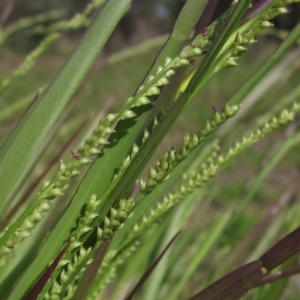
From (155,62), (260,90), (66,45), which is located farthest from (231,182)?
(66,45)

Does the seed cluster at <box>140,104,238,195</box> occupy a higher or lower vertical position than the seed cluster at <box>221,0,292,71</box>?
lower

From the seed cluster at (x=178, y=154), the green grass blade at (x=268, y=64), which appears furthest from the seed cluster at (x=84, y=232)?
the green grass blade at (x=268, y=64)

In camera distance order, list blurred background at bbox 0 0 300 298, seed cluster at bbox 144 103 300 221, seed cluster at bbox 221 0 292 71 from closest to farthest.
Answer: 1. seed cluster at bbox 221 0 292 71
2. seed cluster at bbox 144 103 300 221
3. blurred background at bbox 0 0 300 298

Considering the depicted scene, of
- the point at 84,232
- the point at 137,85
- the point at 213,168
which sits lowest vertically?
the point at 84,232

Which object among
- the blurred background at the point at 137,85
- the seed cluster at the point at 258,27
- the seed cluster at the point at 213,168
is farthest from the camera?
the blurred background at the point at 137,85

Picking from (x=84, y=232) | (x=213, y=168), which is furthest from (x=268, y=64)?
(x=84, y=232)

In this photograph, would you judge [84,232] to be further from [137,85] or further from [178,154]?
[137,85]

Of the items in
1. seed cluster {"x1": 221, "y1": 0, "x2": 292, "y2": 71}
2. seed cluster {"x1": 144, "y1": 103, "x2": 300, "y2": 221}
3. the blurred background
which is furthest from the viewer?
the blurred background

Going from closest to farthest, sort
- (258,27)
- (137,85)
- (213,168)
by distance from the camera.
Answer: (258,27) < (213,168) < (137,85)

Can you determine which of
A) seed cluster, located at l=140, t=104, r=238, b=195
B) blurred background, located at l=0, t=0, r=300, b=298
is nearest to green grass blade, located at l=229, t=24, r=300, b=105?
blurred background, located at l=0, t=0, r=300, b=298

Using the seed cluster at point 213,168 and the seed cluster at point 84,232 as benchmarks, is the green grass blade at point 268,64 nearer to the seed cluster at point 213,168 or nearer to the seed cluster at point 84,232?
the seed cluster at point 213,168

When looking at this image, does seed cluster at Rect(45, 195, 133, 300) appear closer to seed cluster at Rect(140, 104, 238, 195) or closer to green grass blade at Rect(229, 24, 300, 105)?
seed cluster at Rect(140, 104, 238, 195)
